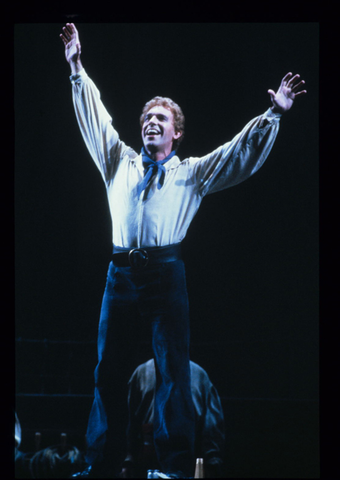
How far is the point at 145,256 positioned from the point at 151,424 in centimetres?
93

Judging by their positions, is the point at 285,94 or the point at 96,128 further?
the point at 96,128

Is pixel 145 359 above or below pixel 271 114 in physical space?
below

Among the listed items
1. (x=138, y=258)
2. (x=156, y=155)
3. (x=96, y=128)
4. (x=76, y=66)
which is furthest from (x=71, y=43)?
(x=138, y=258)

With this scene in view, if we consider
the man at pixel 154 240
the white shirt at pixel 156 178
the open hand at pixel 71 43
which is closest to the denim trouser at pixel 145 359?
the man at pixel 154 240

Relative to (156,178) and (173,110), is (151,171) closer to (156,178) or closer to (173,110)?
(156,178)

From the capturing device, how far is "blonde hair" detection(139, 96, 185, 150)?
3223mm

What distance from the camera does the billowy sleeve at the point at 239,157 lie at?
3021 mm

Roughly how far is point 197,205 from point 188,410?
3.78ft

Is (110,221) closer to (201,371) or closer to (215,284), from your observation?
(215,284)

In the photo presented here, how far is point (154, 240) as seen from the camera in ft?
9.93

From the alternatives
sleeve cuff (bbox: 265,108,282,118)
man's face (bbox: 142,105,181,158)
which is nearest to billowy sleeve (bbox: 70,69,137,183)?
man's face (bbox: 142,105,181,158)

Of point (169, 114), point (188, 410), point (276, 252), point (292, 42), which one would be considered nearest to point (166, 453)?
point (188, 410)

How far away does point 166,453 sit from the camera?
2842 mm

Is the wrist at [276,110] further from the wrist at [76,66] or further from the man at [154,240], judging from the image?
the wrist at [76,66]
